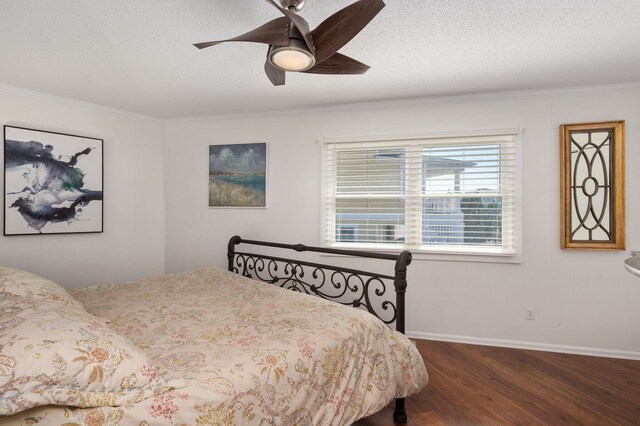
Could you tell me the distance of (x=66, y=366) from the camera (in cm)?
99

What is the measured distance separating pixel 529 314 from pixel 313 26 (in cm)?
298

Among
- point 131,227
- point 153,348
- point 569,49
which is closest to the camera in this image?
point 153,348

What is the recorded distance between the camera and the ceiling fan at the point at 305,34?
1.48m

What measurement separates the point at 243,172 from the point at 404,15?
2472 mm

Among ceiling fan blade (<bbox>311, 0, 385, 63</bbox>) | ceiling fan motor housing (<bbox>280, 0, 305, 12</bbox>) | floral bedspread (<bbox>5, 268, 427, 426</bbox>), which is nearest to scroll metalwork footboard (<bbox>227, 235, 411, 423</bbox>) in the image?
floral bedspread (<bbox>5, 268, 427, 426</bbox>)

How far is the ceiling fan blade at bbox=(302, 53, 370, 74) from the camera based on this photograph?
1.93 m

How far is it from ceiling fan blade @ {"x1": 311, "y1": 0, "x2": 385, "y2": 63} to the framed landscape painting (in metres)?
2.86

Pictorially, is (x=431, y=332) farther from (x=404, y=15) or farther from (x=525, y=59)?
(x=404, y=15)

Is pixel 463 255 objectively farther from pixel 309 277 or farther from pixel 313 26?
pixel 313 26

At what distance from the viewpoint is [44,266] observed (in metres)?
3.23

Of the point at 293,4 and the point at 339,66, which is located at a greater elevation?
the point at 293,4

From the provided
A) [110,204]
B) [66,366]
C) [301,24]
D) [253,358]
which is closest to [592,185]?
[301,24]

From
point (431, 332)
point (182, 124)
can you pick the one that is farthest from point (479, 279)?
point (182, 124)

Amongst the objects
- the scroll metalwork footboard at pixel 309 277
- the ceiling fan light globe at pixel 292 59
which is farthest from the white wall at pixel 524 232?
the ceiling fan light globe at pixel 292 59
